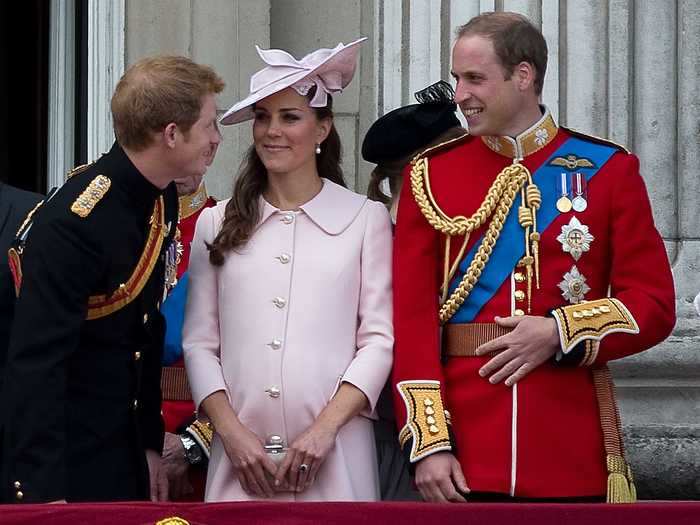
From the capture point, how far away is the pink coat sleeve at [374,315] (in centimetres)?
439

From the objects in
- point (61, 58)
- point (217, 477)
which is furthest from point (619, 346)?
point (61, 58)

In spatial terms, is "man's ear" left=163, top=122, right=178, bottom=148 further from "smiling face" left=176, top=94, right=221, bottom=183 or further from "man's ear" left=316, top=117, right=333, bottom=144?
"man's ear" left=316, top=117, right=333, bottom=144

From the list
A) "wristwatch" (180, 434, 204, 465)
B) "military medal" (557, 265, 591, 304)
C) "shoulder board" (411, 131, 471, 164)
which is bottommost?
"wristwatch" (180, 434, 204, 465)

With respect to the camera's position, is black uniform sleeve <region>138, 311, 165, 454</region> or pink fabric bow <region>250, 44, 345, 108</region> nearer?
black uniform sleeve <region>138, 311, 165, 454</region>

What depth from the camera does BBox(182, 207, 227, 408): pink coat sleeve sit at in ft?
14.6

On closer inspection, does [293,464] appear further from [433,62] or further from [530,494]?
[433,62]

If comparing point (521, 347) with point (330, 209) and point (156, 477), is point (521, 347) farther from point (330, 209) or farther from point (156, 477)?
point (156, 477)

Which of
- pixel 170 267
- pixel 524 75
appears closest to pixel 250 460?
pixel 170 267

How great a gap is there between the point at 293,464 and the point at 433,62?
2.35 meters

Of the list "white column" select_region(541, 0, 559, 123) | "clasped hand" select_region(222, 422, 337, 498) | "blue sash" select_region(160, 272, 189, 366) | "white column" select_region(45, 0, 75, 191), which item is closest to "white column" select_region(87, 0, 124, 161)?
"white column" select_region(45, 0, 75, 191)

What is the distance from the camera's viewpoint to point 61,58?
7.27 m

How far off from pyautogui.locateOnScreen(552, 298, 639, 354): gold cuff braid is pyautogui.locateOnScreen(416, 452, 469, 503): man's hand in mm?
376

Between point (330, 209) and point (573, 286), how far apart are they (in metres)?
0.69

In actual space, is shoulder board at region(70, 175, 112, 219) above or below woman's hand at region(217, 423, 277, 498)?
above
